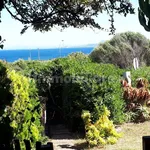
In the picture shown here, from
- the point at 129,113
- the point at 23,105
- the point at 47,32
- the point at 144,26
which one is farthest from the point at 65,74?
the point at 47,32

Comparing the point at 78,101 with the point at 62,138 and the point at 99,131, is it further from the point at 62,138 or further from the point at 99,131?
the point at 99,131

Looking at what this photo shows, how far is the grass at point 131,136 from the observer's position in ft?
26.9

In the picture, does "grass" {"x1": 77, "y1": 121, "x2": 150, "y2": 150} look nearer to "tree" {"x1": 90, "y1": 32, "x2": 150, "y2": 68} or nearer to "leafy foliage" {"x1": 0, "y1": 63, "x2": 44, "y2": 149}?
"leafy foliage" {"x1": 0, "y1": 63, "x2": 44, "y2": 149}

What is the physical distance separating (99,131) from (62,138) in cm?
120

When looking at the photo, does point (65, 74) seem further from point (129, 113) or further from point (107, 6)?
point (107, 6)

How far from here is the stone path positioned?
8305 millimetres

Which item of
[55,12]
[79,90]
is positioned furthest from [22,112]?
[79,90]

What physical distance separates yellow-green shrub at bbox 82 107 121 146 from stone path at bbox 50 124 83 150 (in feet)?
1.23

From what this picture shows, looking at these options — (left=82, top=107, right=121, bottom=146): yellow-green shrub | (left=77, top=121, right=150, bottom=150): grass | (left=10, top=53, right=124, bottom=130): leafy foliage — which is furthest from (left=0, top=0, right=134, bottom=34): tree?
(left=10, top=53, right=124, bottom=130): leafy foliage

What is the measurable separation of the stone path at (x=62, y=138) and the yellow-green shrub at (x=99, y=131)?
375 millimetres

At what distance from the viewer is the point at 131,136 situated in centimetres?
923

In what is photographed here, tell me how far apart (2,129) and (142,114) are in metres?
7.72

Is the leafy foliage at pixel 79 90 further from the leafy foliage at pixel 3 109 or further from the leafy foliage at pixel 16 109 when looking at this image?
the leafy foliage at pixel 3 109

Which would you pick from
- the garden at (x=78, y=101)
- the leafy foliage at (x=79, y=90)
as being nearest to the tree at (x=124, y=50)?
the garden at (x=78, y=101)
